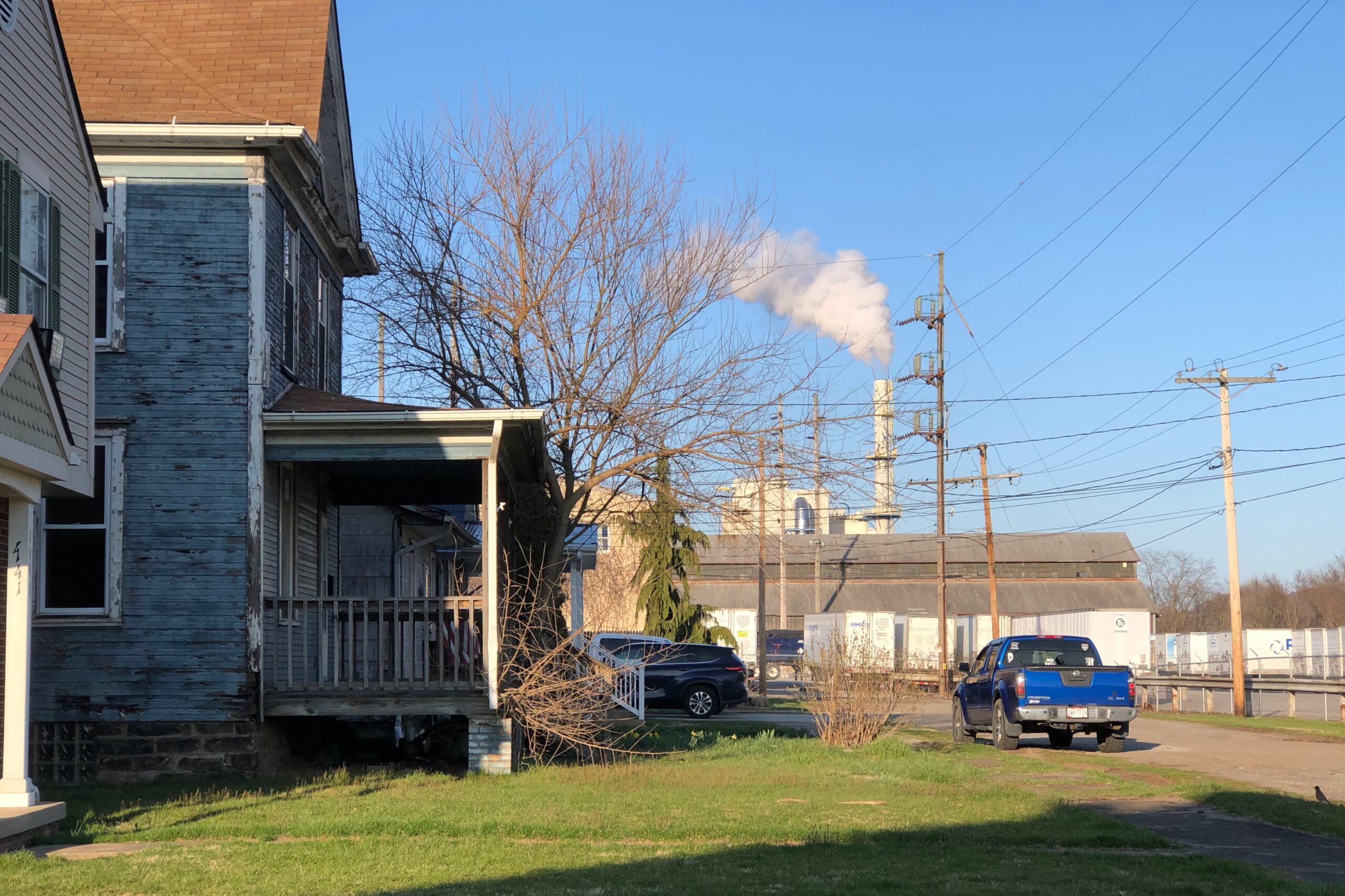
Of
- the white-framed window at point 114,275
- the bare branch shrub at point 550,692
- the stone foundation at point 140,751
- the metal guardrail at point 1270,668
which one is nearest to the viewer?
the stone foundation at point 140,751

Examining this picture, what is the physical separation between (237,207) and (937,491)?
30.7 metres

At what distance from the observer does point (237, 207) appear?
1455 centimetres

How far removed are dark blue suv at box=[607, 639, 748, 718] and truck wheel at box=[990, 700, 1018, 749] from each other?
900cm

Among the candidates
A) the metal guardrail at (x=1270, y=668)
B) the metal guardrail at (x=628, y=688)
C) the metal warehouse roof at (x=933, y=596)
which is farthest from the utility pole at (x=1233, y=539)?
the metal warehouse roof at (x=933, y=596)

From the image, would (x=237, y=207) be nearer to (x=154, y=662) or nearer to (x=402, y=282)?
(x=154, y=662)

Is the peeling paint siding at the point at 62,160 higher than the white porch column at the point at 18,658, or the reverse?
the peeling paint siding at the point at 62,160

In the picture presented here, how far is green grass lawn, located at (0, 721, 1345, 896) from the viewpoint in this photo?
26.5 feet

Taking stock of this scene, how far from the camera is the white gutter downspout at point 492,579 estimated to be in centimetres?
1428

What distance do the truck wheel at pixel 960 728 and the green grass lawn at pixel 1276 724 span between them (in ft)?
21.9

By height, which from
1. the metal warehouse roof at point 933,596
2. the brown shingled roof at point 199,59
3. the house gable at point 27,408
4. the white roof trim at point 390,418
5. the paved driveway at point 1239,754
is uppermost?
the brown shingled roof at point 199,59

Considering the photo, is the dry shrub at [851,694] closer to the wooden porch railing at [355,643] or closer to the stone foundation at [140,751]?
the wooden porch railing at [355,643]

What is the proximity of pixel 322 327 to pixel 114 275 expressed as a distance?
434 cm

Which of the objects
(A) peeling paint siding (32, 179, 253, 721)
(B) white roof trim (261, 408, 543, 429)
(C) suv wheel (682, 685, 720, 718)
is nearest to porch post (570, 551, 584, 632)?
(C) suv wheel (682, 685, 720, 718)

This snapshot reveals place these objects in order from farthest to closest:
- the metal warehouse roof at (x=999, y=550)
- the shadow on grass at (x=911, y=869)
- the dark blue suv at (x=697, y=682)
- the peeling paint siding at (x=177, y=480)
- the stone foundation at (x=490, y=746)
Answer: the metal warehouse roof at (x=999, y=550) → the dark blue suv at (x=697, y=682) → the stone foundation at (x=490, y=746) → the peeling paint siding at (x=177, y=480) → the shadow on grass at (x=911, y=869)
